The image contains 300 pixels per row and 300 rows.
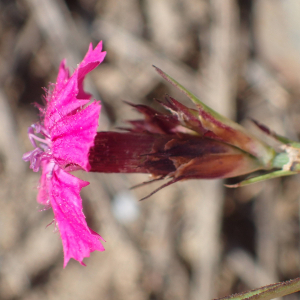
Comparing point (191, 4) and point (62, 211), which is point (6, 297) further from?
point (191, 4)

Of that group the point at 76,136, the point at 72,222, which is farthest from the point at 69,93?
the point at 72,222

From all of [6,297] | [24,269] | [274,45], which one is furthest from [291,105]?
[6,297]

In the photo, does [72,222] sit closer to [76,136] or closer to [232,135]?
[76,136]

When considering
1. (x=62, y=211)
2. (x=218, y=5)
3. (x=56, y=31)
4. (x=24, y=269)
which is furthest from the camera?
(x=24, y=269)

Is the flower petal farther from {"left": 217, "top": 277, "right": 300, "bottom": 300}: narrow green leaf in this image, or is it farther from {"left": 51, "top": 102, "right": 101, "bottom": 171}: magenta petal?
{"left": 217, "top": 277, "right": 300, "bottom": 300}: narrow green leaf

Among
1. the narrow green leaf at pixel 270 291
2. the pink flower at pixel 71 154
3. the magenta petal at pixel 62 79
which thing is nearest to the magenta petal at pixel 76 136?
the pink flower at pixel 71 154

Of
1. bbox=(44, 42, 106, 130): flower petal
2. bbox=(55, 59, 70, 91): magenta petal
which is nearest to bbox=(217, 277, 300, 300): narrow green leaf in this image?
bbox=(44, 42, 106, 130): flower petal
